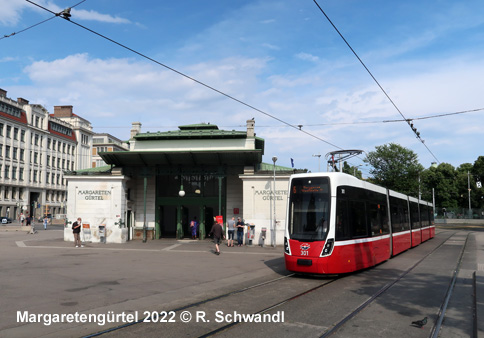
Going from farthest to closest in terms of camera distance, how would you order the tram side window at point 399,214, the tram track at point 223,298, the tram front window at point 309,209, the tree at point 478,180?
the tree at point 478,180 → the tram side window at point 399,214 → the tram front window at point 309,209 → the tram track at point 223,298

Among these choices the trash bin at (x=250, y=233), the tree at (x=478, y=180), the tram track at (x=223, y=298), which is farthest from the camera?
the tree at (x=478, y=180)

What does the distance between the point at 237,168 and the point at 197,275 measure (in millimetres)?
13899

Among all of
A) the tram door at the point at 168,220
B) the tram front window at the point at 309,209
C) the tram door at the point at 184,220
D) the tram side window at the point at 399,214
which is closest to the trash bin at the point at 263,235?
the tram door at the point at 184,220

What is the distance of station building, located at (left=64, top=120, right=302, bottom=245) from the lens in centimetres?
2378

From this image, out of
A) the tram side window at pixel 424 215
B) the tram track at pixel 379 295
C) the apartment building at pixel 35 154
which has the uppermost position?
the apartment building at pixel 35 154

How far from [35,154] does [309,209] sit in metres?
73.7

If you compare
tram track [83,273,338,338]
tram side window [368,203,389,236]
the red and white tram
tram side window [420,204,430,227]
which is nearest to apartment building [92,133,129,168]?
tram side window [420,204,430,227]

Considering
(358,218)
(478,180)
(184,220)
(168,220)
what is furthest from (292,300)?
(478,180)

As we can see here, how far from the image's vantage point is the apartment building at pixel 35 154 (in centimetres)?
6538

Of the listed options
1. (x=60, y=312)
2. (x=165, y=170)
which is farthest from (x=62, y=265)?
(x=165, y=170)

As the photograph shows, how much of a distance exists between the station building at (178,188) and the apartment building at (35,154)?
3747 cm

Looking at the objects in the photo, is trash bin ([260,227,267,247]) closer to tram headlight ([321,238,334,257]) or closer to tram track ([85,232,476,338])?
tram track ([85,232,476,338])

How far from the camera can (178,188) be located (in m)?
27.0

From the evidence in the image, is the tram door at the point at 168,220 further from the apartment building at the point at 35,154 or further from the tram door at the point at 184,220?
the apartment building at the point at 35,154
